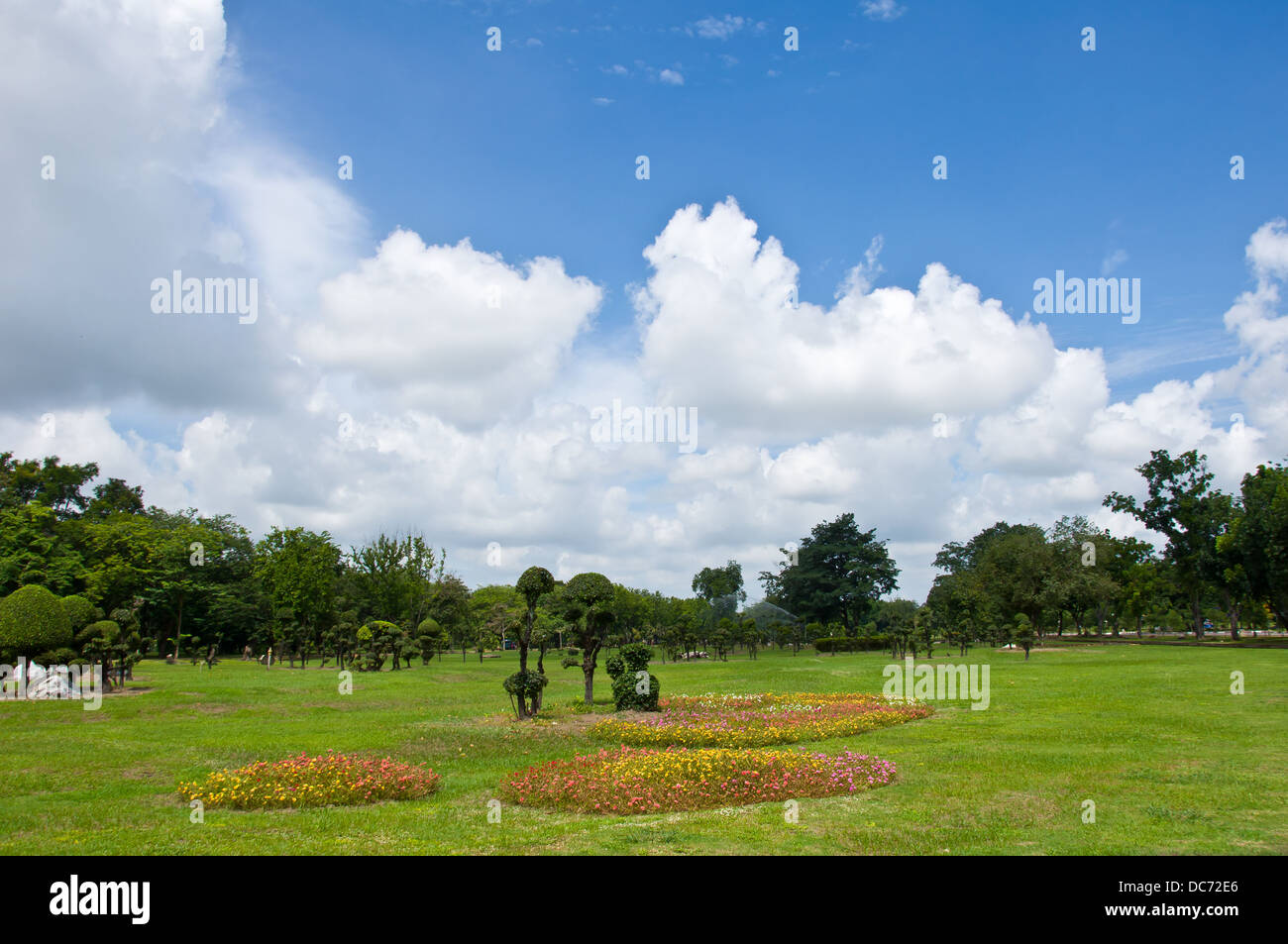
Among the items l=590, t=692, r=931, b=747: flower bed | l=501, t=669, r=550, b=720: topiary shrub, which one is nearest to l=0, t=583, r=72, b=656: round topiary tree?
l=501, t=669, r=550, b=720: topiary shrub

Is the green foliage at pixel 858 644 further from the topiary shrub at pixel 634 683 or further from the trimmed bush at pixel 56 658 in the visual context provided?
the trimmed bush at pixel 56 658

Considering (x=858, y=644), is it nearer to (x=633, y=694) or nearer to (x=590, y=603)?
(x=633, y=694)

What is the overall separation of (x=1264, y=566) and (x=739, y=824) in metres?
56.7

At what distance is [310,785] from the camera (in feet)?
36.4

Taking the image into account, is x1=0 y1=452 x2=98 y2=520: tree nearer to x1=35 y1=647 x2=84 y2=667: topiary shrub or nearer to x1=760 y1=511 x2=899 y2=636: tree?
x1=35 y1=647 x2=84 y2=667: topiary shrub

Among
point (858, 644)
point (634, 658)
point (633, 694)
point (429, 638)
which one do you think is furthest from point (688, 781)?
point (858, 644)

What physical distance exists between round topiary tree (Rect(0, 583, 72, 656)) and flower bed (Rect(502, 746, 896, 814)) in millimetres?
20722

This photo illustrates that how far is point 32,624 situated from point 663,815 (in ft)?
79.6

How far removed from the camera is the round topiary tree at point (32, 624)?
78.2ft

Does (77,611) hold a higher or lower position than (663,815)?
higher

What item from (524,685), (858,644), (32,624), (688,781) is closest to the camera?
(688,781)

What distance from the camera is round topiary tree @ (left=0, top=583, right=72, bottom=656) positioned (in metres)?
23.8
